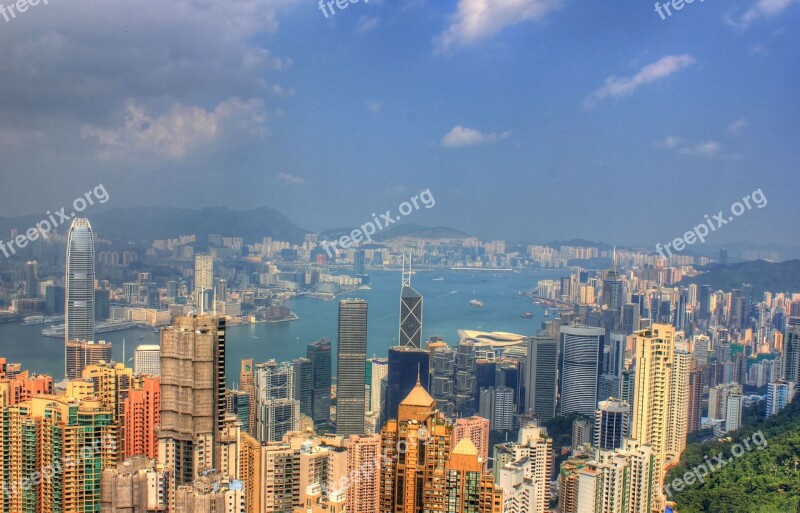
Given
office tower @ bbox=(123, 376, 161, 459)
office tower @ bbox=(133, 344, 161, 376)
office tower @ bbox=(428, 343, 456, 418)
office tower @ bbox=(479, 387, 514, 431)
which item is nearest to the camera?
office tower @ bbox=(123, 376, 161, 459)

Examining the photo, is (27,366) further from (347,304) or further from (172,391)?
(347,304)

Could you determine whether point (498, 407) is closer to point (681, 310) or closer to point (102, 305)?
point (681, 310)

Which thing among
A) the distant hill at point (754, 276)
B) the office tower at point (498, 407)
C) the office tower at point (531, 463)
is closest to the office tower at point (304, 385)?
the office tower at point (498, 407)

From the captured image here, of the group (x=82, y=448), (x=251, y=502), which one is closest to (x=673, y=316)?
(x=251, y=502)

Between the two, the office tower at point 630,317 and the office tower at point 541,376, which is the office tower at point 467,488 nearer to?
the office tower at point 541,376

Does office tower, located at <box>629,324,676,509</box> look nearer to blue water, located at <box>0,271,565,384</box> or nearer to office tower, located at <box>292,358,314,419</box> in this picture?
blue water, located at <box>0,271,565,384</box>

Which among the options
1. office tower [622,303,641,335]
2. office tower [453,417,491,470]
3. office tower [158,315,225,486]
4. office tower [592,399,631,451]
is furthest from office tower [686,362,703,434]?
office tower [158,315,225,486]
